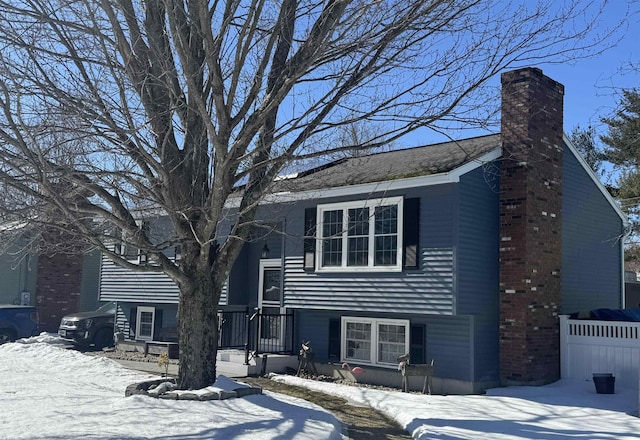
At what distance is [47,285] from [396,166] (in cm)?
1661

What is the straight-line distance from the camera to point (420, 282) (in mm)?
12477

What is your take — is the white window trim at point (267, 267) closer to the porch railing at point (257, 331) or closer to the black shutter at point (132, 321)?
the porch railing at point (257, 331)

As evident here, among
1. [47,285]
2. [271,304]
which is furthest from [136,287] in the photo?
[47,285]

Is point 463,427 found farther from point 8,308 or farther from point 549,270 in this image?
point 8,308

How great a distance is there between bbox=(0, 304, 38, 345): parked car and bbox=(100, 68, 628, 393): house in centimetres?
869

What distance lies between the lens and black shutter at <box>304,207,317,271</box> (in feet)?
47.2

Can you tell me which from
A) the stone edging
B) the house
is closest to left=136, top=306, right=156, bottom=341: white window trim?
the house

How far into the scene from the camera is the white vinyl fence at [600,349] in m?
11.9

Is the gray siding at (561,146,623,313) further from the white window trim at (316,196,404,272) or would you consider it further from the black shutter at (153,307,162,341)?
the black shutter at (153,307,162,341)

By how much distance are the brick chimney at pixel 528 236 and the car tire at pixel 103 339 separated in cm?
1259

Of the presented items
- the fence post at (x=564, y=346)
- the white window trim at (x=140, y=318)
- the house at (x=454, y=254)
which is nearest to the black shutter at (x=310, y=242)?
the house at (x=454, y=254)

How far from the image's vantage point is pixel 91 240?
9258 millimetres

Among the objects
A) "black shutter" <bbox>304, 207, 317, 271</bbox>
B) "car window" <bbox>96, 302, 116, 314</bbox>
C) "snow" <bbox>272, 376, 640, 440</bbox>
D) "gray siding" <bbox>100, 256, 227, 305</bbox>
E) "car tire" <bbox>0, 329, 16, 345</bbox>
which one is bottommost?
"snow" <bbox>272, 376, 640, 440</bbox>

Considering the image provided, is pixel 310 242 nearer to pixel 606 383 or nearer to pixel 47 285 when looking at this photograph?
pixel 606 383
